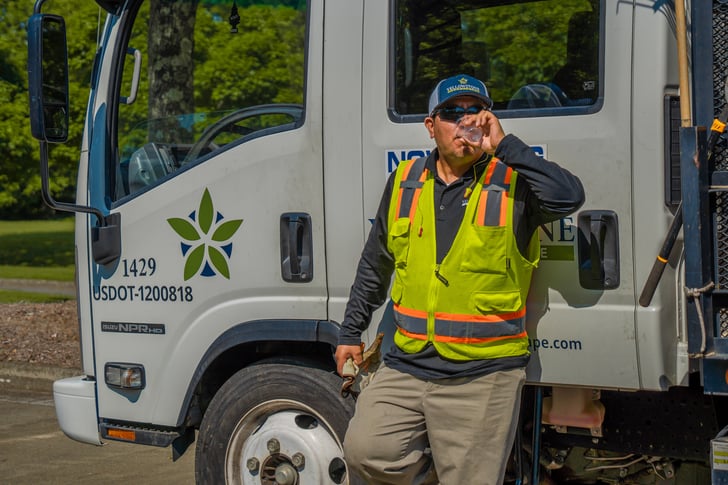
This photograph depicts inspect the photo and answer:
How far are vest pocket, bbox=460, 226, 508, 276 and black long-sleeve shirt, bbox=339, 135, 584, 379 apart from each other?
7 centimetres

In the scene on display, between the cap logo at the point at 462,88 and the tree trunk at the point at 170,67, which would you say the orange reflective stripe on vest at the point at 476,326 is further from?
the tree trunk at the point at 170,67

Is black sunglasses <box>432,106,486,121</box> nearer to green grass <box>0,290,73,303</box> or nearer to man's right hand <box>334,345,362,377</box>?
man's right hand <box>334,345,362,377</box>

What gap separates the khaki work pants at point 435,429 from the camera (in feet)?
11.6

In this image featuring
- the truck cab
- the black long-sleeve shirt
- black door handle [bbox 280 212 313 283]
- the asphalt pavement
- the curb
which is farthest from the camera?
the curb

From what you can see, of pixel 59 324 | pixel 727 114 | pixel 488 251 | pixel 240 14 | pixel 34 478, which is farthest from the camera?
pixel 59 324

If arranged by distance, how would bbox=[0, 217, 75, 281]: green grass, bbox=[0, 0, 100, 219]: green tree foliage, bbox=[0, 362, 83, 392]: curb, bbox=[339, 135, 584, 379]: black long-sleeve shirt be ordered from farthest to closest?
bbox=[0, 217, 75, 281]: green grass → bbox=[0, 0, 100, 219]: green tree foliage → bbox=[0, 362, 83, 392]: curb → bbox=[339, 135, 584, 379]: black long-sleeve shirt

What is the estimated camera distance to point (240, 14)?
4.71 metres

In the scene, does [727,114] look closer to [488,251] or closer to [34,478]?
[488,251]

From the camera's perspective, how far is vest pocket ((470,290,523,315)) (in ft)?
11.5

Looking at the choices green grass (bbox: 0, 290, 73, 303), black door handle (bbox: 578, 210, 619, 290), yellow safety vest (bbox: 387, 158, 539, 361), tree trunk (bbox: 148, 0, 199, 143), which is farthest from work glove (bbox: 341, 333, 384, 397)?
green grass (bbox: 0, 290, 73, 303)

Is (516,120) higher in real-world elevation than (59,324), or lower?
higher

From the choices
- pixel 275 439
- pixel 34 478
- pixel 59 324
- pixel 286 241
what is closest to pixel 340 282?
pixel 286 241

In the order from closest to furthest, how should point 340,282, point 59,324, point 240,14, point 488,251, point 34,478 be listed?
point 488,251, point 340,282, point 240,14, point 34,478, point 59,324

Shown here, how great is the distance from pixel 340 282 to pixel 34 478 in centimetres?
299
